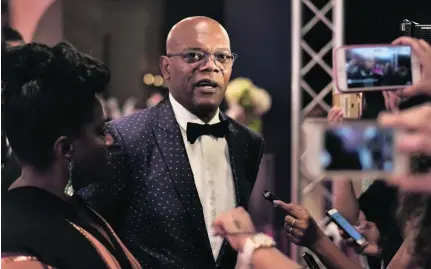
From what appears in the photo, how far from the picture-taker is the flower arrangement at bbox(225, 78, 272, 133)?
3.84 feet

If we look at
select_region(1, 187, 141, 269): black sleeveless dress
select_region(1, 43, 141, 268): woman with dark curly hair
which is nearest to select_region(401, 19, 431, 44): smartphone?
select_region(1, 43, 141, 268): woman with dark curly hair

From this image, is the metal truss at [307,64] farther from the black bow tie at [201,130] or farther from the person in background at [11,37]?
the person in background at [11,37]

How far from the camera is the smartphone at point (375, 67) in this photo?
0.92m

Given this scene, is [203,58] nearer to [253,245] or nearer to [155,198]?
[155,198]

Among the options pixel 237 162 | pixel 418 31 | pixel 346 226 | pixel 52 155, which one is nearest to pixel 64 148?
pixel 52 155

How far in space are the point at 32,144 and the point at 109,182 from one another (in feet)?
0.57

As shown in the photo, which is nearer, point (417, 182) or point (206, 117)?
point (417, 182)

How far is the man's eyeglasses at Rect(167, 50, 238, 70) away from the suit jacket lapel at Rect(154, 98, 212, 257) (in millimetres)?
119

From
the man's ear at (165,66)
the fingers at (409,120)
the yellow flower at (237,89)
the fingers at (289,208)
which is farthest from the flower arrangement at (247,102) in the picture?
the fingers at (409,120)

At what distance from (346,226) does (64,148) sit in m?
0.58

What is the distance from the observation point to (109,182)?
42.2 inches

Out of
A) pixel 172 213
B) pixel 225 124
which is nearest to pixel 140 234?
pixel 172 213

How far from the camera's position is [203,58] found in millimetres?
1071

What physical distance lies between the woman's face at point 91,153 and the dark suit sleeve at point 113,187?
0.04 m
